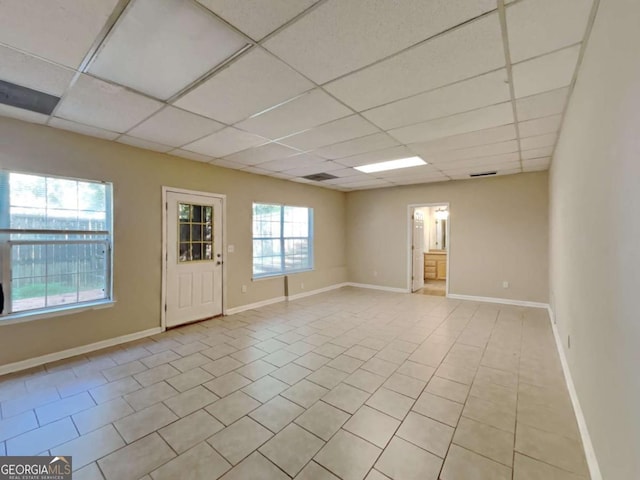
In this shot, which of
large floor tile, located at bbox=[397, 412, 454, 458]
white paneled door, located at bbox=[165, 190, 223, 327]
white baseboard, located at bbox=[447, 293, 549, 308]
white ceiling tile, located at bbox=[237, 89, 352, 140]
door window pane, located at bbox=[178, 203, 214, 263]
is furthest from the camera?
white baseboard, located at bbox=[447, 293, 549, 308]

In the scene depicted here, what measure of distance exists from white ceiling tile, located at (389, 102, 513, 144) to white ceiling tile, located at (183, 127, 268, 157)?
168 centimetres

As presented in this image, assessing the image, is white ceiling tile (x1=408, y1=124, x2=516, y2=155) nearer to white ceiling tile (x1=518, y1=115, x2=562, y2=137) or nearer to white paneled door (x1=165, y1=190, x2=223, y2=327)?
Result: white ceiling tile (x1=518, y1=115, x2=562, y2=137)

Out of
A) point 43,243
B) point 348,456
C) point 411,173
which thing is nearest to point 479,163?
point 411,173

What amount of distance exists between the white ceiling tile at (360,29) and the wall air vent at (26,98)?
7.03 ft

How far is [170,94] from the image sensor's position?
2.33m

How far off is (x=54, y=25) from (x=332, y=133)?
232 cm

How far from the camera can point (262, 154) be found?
4.02m

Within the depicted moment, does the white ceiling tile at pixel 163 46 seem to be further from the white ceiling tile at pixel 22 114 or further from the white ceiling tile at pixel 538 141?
the white ceiling tile at pixel 538 141

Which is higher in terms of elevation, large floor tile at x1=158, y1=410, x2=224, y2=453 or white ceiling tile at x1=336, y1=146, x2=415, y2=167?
white ceiling tile at x1=336, y1=146, x2=415, y2=167

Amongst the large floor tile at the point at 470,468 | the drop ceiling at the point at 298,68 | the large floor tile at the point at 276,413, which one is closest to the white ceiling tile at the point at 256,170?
the drop ceiling at the point at 298,68

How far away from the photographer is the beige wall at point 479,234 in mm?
5223

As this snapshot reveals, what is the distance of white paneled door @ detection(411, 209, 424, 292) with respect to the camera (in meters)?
6.79

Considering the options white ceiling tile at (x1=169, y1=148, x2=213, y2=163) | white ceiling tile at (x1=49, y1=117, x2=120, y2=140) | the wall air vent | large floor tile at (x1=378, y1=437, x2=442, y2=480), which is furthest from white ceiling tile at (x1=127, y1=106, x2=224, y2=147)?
large floor tile at (x1=378, y1=437, x2=442, y2=480)

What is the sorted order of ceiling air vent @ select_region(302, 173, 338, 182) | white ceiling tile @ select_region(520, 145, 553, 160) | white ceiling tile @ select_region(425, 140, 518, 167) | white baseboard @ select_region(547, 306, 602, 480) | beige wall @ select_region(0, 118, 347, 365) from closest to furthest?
white baseboard @ select_region(547, 306, 602, 480) → beige wall @ select_region(0, 118, 347, 365) → white ceiling tile @ select_region(425, 140, 518, 167) → white ceiling tile @ select_region(520, 145, 553, 160) → ceiling air vent @ select_region(302, 173, 338, 182)
